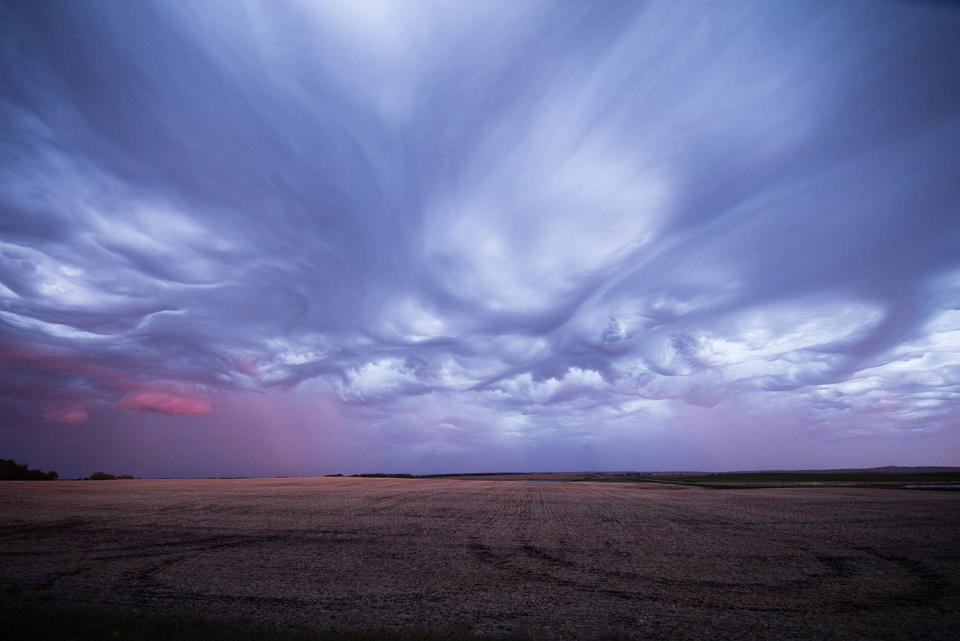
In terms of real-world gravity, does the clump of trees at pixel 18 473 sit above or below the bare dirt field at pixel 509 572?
above

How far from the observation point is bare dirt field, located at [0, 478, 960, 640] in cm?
1141

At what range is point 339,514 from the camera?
104 ft

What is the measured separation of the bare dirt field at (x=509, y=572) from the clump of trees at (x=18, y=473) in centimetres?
8032

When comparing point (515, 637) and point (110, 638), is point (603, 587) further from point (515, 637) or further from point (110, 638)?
point (110, 638)

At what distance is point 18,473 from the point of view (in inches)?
3369

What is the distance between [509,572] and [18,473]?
11473cm

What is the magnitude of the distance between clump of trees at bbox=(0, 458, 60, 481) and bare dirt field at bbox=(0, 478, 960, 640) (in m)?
80.3

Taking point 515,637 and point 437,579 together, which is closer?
point 515,637

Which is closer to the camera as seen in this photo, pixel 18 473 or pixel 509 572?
pixel 509 572

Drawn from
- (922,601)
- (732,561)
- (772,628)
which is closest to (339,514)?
(732,561)

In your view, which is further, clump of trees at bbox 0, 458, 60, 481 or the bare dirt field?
clump of trees at bbox 0, 458, 60, 481

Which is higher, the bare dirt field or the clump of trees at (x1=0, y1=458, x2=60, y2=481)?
the clump of trees at (x1=0, y1=458, x2=60, y2=481)

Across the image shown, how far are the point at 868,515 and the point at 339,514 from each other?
3846 centimetres

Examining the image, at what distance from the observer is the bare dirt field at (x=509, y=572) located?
11.4 m
